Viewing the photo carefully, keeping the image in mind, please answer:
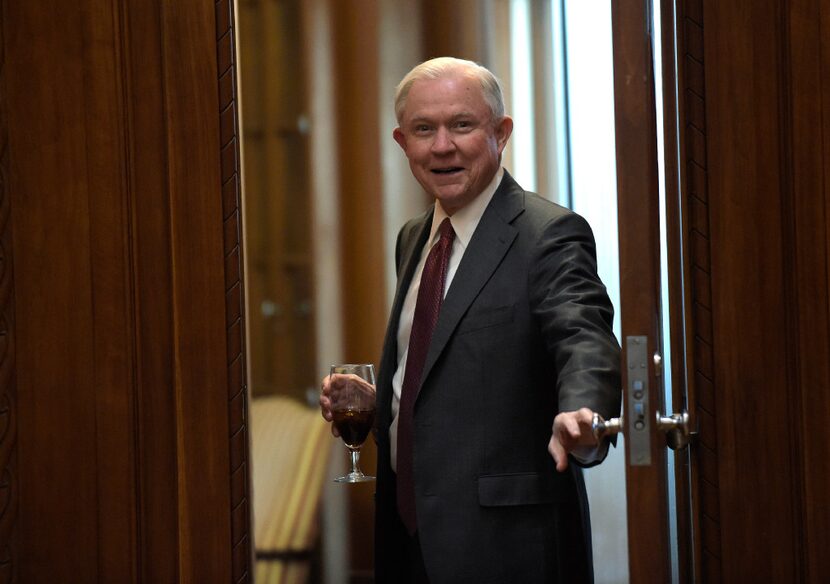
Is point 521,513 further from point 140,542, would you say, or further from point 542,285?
point 140,542

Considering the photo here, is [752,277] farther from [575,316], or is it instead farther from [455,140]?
[455,140]

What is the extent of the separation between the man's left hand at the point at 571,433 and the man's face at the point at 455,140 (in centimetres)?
75

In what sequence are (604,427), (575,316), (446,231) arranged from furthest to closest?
(446,231)
(575,316)
(604,427)

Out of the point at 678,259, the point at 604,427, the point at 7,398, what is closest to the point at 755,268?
the point at 678,259

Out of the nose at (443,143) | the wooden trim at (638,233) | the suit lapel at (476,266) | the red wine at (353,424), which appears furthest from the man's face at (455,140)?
the wooden trim at (638,233)

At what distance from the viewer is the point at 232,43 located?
2650 millimetres

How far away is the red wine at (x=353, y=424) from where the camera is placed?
2438 millimetres

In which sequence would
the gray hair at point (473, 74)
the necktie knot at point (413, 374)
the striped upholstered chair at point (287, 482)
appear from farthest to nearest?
1. the striped upholstered chair at point (287, 482)
2. the gray hair at point (473, 74)
3. the necktie knot at point (413, 374)

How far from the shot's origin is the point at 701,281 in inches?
97.0

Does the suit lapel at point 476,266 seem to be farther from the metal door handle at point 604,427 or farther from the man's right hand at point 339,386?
the metal door handle at point 604,427

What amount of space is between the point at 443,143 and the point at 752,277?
71cm

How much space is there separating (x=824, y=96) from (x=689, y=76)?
28cm

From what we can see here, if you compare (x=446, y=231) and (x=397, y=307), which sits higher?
(x=446, y=231)

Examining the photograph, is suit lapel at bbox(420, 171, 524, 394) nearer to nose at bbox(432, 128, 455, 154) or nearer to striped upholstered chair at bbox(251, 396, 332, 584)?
nose at bbox(432, 128, 455, 154)
